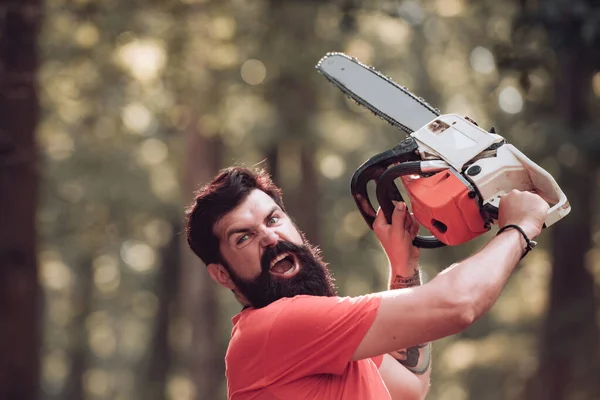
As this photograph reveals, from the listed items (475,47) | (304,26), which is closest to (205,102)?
(304,26)

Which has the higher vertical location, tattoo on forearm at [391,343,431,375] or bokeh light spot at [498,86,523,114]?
bokeh light spot at [498,86,523,114]

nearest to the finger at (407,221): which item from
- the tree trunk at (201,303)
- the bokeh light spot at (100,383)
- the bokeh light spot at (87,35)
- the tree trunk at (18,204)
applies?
the tree trunk at (18,204)

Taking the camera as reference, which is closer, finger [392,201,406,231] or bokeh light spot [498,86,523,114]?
finger [392,201,406,231]

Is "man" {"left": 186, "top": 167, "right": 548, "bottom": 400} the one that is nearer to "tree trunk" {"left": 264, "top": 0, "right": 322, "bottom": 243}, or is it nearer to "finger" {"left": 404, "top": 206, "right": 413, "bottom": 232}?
"finger" {"left": 404, "top": 206, "right": 413, "bottom": 232}

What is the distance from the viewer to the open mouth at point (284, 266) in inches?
125

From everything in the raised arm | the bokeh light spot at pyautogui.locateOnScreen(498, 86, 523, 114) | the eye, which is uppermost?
the eye

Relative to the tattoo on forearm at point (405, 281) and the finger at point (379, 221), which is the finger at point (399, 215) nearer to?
the finger at point (379, 221)

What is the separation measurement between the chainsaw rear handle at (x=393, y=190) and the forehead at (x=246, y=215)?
1.27ft

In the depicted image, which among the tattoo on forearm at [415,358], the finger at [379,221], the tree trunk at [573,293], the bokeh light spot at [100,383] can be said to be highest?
the finger at [379,221]

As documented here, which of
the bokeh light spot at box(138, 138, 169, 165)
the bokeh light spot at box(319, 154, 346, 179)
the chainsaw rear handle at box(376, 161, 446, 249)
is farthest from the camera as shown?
the bokeh light spot at box(138, 138, 169, 165)

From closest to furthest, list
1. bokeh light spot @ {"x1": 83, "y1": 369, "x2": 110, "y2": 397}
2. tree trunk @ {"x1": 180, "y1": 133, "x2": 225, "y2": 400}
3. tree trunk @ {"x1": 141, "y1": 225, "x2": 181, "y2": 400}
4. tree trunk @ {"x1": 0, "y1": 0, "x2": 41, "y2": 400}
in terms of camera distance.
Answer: tree trunk @ {"x1": 0, "y1": 0, "x2": 41, "y2": 400}, tree trunk @ {"x1": 180, "y1": 133, "x2": 225, "y2": 400}, tree trunk @ {"x1": 141, "y1": 225, "x2": 181, "y2": 400}, bokeh light spot @ {"x1": 83, "y1": 369, "x2": 110, "y2": 397}

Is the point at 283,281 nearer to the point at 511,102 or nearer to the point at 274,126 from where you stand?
the point at 511,102

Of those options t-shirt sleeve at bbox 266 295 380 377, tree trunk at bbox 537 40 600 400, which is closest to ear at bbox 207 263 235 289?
t-shirt sleeve at bbox 266 295 380 377

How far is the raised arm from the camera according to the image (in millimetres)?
2648
